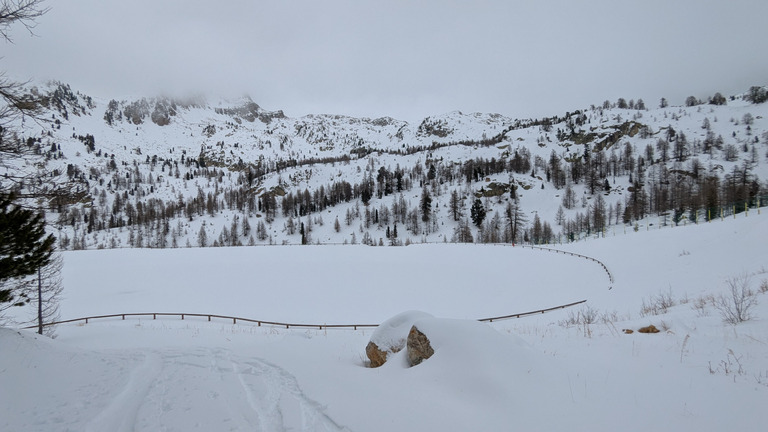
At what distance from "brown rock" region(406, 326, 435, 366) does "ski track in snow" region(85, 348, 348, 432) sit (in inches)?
86.1

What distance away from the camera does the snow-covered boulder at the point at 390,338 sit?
7340 mm

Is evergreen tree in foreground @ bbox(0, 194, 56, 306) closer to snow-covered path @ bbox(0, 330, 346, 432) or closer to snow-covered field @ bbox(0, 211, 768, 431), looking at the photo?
snow-covered field @ bbox(0, 211, 768, 431)

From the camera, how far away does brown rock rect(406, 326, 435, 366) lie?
20.3 feet

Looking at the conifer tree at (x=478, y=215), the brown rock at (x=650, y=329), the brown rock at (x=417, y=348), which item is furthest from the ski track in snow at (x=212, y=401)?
the conifer tree at (x=478, y=215)

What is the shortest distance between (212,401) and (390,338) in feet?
12.6

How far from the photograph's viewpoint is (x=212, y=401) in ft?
17.8

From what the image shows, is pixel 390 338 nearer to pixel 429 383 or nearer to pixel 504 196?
pixel 429 383

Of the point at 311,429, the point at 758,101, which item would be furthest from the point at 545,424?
the point at 758,101

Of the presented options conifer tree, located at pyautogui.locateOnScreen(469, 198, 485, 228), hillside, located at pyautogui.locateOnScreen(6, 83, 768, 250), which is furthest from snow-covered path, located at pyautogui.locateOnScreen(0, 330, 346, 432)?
conifer tree, located at pyautogui.locateOnScreen(469, 198, 485, 228)

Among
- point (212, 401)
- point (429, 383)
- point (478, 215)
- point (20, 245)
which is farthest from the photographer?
point (478, 215)

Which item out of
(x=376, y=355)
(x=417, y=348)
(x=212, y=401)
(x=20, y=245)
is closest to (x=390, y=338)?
(x=376, y=355)

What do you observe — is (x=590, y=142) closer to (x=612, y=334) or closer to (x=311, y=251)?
(x=311, y=251)

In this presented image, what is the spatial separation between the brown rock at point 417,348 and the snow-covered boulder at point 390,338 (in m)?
0.76

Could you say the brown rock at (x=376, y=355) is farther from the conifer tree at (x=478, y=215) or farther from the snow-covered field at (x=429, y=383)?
the conifer tree at (x=478, y=215)
